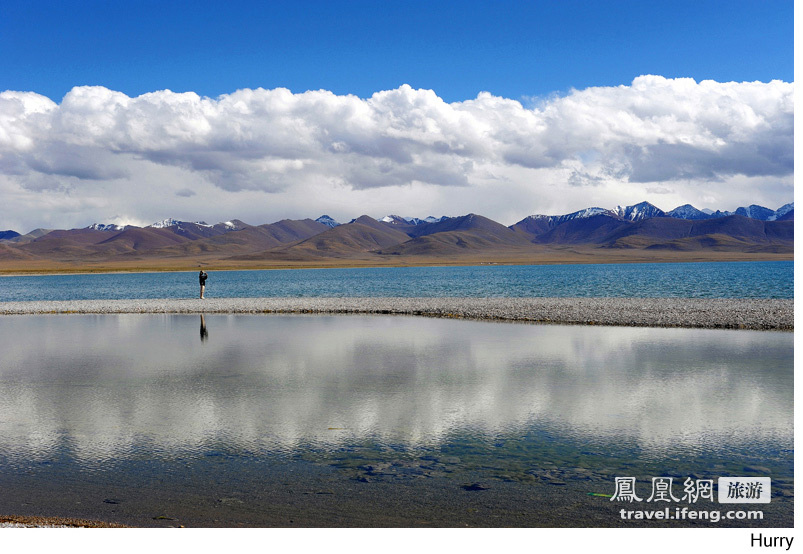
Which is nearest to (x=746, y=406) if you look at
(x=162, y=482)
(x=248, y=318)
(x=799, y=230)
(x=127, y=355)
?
(x=799, y=230)

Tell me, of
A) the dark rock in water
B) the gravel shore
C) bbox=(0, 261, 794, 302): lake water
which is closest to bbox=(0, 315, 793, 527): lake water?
the dark rock in water

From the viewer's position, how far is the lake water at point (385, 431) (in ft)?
23.5

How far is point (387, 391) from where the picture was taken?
12.8m

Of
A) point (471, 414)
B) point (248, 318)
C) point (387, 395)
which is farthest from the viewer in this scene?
point (248, 318)

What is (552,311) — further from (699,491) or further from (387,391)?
(699,491)

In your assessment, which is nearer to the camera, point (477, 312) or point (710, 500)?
point (710, 500)

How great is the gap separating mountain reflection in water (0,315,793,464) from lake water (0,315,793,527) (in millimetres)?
59

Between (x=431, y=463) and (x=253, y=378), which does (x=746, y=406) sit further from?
(x=253, y=378)

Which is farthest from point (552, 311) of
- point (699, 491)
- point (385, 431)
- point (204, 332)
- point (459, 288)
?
point (459, 288)

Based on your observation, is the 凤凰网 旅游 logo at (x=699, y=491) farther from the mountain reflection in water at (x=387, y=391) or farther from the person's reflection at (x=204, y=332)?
the person's reflection at (x=204, y=332)

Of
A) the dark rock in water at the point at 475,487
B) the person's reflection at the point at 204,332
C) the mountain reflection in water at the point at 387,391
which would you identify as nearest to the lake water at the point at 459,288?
the person's reflection at the point at 204,332

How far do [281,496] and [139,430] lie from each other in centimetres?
375

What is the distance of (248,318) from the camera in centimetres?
3070

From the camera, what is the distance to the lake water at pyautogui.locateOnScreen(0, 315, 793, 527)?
716 centimetres
